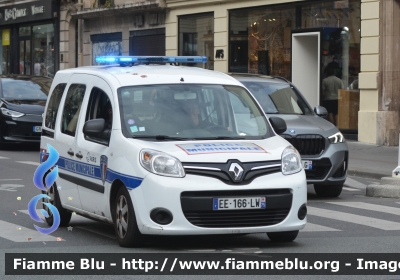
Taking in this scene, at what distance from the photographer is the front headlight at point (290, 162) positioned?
329 inches

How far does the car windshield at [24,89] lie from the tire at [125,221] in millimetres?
13968

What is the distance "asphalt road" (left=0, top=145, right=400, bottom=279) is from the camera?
831cm

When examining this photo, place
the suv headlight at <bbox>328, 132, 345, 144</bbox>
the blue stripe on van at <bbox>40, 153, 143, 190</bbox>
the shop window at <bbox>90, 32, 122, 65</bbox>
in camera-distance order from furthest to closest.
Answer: the shop window at <bbox>90, 32, 122, 65</bbox>, the suv headlight at <bbox>328, 132, 345, 144</bbox>, the blue stripe on van at <bbox>40, 153, 143, 190</bbox>

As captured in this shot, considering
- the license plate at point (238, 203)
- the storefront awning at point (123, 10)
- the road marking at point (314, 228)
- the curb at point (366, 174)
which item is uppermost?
the storefront awning at point (123, 10)

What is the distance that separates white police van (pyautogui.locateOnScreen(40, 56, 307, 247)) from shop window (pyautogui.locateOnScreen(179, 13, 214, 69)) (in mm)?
19036

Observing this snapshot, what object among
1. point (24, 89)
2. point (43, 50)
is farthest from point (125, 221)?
point (43, 50)

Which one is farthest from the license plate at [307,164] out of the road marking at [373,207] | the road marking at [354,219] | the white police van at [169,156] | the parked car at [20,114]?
the parked car at [20,114]

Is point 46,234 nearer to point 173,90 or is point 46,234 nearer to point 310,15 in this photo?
point 173,90

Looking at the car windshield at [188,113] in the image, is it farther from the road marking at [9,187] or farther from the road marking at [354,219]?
the road marking at [9,187]

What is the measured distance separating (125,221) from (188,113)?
132 centimetres

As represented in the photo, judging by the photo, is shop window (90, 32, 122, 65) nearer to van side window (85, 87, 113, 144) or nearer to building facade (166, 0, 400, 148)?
building facade (166, 0, 400, 148)

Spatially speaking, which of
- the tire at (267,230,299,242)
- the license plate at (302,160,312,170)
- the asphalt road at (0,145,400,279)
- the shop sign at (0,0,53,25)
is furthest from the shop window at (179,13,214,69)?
the tire at (267,230,299,242)

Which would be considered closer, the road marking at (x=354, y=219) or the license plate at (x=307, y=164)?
the road marking at (x=354, y=219)

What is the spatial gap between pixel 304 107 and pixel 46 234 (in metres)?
6.03
